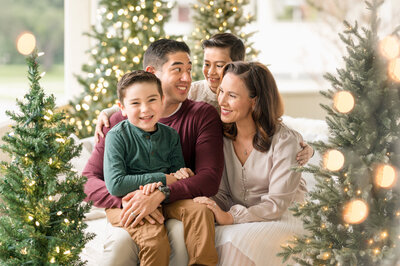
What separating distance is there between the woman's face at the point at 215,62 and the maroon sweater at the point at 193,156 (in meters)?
0.42

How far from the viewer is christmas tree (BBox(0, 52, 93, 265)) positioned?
2.05 meters

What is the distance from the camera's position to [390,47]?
200cm

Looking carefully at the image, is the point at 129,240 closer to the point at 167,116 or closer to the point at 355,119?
the point at 167,116

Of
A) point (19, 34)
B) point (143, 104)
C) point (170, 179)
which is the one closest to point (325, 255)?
point (170, 179)

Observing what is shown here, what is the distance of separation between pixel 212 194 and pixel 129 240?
511mm

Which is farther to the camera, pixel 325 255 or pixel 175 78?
pixel 175 78

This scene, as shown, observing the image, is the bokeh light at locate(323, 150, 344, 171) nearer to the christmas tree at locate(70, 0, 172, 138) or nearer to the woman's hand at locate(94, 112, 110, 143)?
the woman's hand at locate(94, 112, 110, 143)

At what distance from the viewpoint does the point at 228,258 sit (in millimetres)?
2467

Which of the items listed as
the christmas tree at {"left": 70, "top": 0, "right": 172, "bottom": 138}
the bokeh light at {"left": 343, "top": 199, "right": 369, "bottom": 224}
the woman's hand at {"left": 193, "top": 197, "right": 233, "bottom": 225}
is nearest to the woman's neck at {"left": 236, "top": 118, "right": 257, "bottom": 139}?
the woman's hand at {"left": 193, "top": 197, "right": 233, "bottom": 225}

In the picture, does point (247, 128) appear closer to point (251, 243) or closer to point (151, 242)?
point (251, 243)

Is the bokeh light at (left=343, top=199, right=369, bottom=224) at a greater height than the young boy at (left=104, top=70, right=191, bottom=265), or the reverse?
the young boy at (left=104, top=70, right=191, bottom=265)

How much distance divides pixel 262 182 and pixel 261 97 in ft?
1.53

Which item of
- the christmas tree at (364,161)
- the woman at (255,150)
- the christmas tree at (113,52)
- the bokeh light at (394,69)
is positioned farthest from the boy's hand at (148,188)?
the christmas tree at (113,52)

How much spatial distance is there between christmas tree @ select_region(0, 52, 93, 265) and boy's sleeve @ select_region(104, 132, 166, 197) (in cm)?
34
